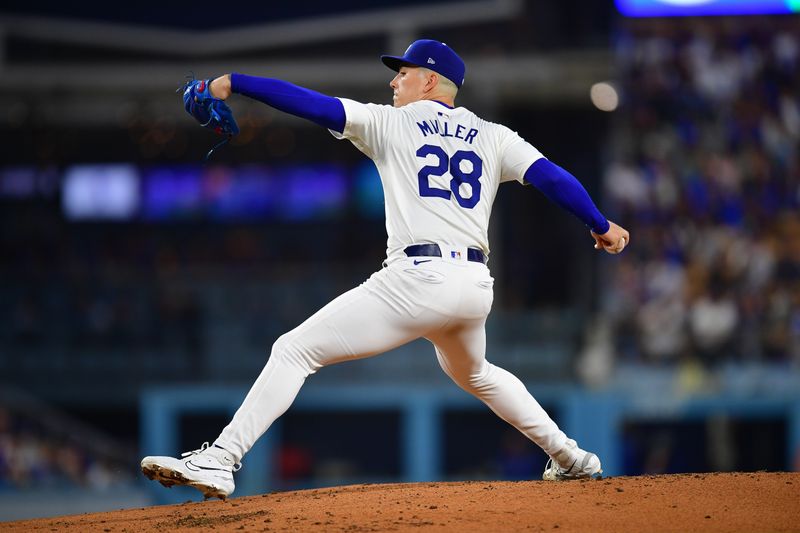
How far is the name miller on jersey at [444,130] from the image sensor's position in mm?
4250

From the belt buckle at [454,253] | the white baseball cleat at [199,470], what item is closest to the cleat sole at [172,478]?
the white baseball cleat at [199,470]

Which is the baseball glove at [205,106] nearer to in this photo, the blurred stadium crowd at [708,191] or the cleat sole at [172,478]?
the cleat sole at [172,478]

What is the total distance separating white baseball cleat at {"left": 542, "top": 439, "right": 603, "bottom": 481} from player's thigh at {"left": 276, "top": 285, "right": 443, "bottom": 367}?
108 cm

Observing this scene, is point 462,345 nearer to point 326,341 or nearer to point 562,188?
point 326,341

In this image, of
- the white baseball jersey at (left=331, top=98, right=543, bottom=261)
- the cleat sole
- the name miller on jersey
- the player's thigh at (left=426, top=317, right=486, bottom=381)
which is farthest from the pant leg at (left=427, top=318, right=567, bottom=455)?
the cleat sole

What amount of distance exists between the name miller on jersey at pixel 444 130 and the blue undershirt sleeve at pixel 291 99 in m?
0.34

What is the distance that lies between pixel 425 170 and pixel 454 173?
5.3 inches

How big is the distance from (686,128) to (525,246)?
11.8 ft

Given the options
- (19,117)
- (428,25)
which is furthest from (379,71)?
(19,117)

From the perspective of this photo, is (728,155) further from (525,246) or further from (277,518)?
(277,518)

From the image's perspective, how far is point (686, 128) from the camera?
1571 cm

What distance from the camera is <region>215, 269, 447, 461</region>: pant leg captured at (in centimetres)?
412

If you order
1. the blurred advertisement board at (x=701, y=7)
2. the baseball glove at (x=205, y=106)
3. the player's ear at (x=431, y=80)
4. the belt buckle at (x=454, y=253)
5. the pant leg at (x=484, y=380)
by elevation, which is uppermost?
the blurred advertisement board at (x=701, y=7)

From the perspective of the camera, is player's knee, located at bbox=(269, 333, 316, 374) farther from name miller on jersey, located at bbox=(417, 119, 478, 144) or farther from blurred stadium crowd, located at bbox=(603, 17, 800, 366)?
blurred stadium crowd, located at bbox=(603, 17, 800, 366)
